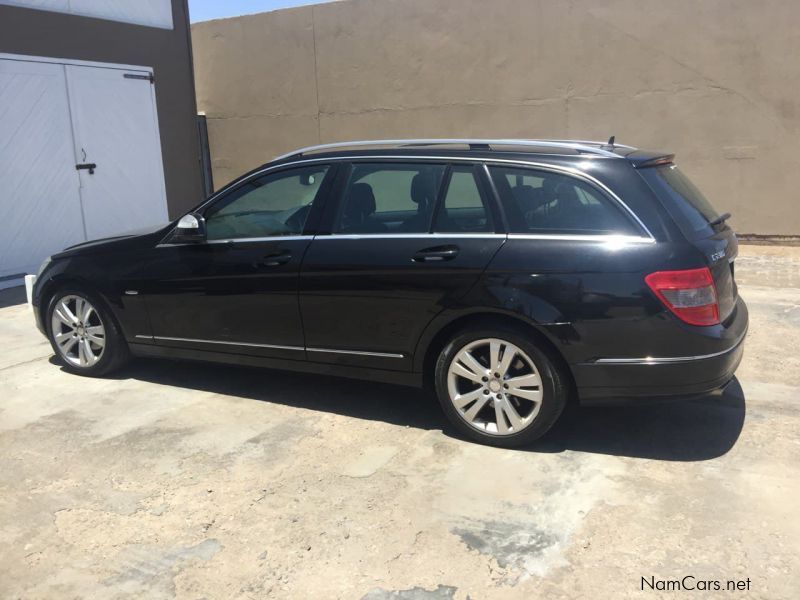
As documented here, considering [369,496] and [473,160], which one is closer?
[369,496]

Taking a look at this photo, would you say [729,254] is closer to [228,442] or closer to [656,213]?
[656,213]

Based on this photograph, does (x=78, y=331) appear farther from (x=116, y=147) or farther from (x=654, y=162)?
(x=116, y=147)

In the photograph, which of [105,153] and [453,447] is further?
[105,153]

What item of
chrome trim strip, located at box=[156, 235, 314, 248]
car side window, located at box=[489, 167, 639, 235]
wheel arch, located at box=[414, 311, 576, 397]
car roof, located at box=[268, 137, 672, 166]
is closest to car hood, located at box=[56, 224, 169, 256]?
chrome trim strip, located at box=[156, 235, 314, 248]

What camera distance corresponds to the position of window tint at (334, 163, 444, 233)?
413cm

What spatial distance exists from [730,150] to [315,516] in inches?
328

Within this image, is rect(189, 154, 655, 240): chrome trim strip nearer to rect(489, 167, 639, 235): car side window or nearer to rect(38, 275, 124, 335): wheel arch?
rect(489, 167, 639, 235): car side window

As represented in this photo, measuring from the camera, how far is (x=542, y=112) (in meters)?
10.3

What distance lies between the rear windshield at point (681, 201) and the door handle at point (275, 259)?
2.14m

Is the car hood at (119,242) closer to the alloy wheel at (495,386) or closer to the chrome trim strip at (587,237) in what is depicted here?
the alloy wheel at (495,386)

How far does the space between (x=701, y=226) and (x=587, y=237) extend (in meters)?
0.67

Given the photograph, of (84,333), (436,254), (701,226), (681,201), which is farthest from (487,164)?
(84,333)

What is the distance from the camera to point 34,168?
8891 mm

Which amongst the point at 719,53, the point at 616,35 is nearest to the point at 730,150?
the point at 719,53
